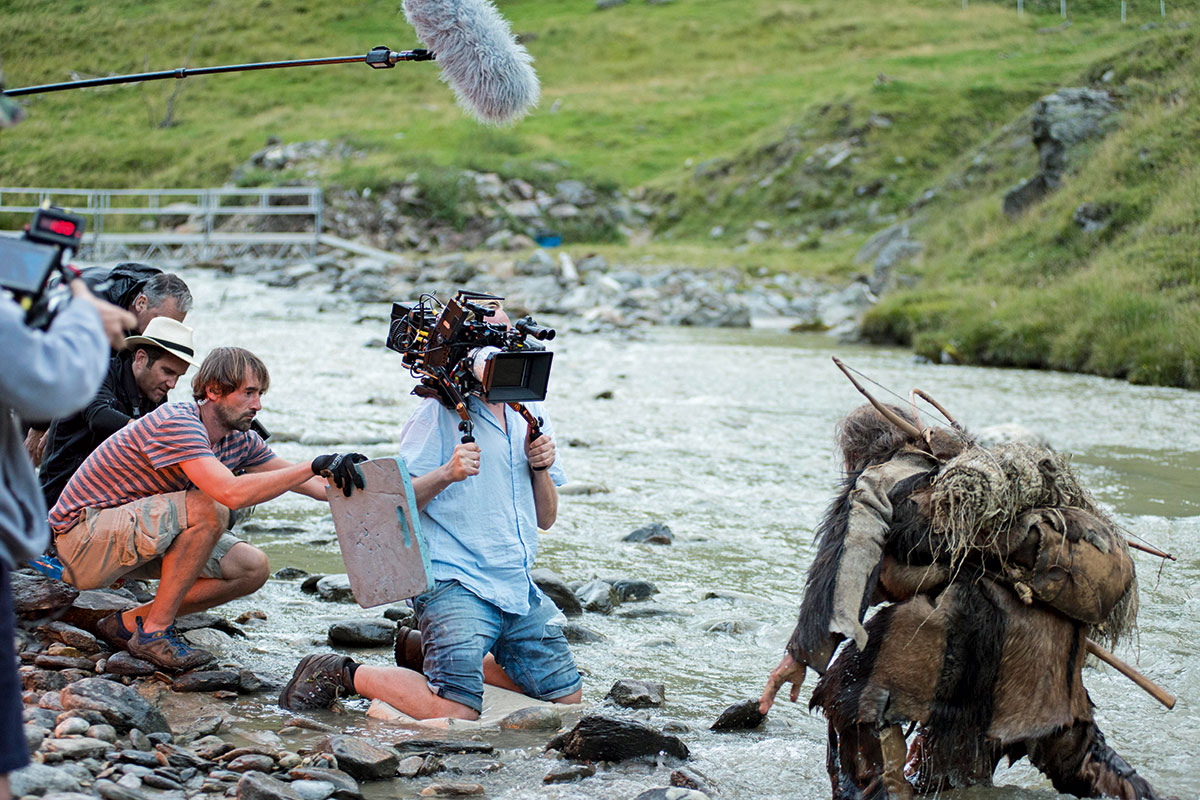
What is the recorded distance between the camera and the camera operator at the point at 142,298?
5137 millimetres

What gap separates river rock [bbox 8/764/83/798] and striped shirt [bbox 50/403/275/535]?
1.39m

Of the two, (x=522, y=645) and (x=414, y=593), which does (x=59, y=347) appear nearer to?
(x=414, y=593)

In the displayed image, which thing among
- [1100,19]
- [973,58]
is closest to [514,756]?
[973,58]

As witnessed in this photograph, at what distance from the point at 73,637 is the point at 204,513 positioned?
711 mm

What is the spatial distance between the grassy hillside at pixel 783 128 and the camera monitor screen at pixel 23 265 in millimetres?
4753

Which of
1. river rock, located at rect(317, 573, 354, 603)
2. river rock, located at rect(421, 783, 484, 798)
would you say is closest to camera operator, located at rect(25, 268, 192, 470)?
river rock, located at rect(317, 573, 354, 603)

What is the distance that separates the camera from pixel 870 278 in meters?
23.3

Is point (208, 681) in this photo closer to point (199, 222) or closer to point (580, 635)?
point (580, 635)

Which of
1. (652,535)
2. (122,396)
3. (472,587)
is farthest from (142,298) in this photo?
(652,535)

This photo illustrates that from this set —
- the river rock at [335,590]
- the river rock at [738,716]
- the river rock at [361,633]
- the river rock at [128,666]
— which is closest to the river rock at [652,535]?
the river rock at [335,590]

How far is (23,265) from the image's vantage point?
2.21m

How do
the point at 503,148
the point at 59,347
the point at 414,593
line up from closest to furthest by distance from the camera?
the point at 59,347 → the point at 414,593 → the point at 503,148

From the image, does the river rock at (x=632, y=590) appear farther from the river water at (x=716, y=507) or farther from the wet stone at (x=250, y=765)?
the wet stone at (x=250, y=765)

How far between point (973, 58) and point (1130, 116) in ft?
73.6
